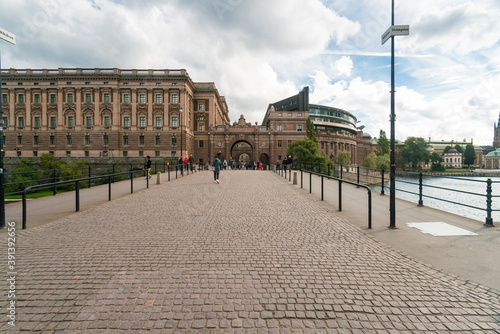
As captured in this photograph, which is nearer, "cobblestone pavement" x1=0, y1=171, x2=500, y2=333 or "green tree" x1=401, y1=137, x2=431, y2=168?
"cobblestone pavement" x1=0, y1=171, x2=500, y2=333

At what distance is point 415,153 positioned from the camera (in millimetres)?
79500

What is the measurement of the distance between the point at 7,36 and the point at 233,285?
310 inches

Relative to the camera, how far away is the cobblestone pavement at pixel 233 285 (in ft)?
8.63

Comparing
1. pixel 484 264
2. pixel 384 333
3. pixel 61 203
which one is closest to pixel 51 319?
pixel 384 333

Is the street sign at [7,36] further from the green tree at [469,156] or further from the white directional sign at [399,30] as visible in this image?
the green tree at [469,156]

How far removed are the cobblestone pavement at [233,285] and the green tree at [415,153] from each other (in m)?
89.6

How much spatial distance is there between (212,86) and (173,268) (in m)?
62.5

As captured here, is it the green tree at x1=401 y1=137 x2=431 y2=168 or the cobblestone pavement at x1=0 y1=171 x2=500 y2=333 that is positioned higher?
the green tree at x1=401 y1=137 x2=431 y2=168

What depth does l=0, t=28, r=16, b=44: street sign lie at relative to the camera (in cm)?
586

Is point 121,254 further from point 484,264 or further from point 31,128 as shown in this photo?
point 31,128

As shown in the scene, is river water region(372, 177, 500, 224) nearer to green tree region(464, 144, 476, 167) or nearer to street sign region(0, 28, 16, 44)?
street sign region(0, 28, 16, 44)

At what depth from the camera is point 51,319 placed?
2.67 metres

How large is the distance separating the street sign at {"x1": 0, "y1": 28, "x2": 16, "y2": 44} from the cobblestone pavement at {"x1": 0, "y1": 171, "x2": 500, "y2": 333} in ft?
15.3

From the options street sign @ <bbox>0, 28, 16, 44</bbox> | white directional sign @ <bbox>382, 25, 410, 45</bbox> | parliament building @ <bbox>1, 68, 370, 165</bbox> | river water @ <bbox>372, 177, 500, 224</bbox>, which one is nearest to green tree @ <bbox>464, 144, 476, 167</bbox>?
river water @ <bbox>372, 177, 500, 224</bbox>
